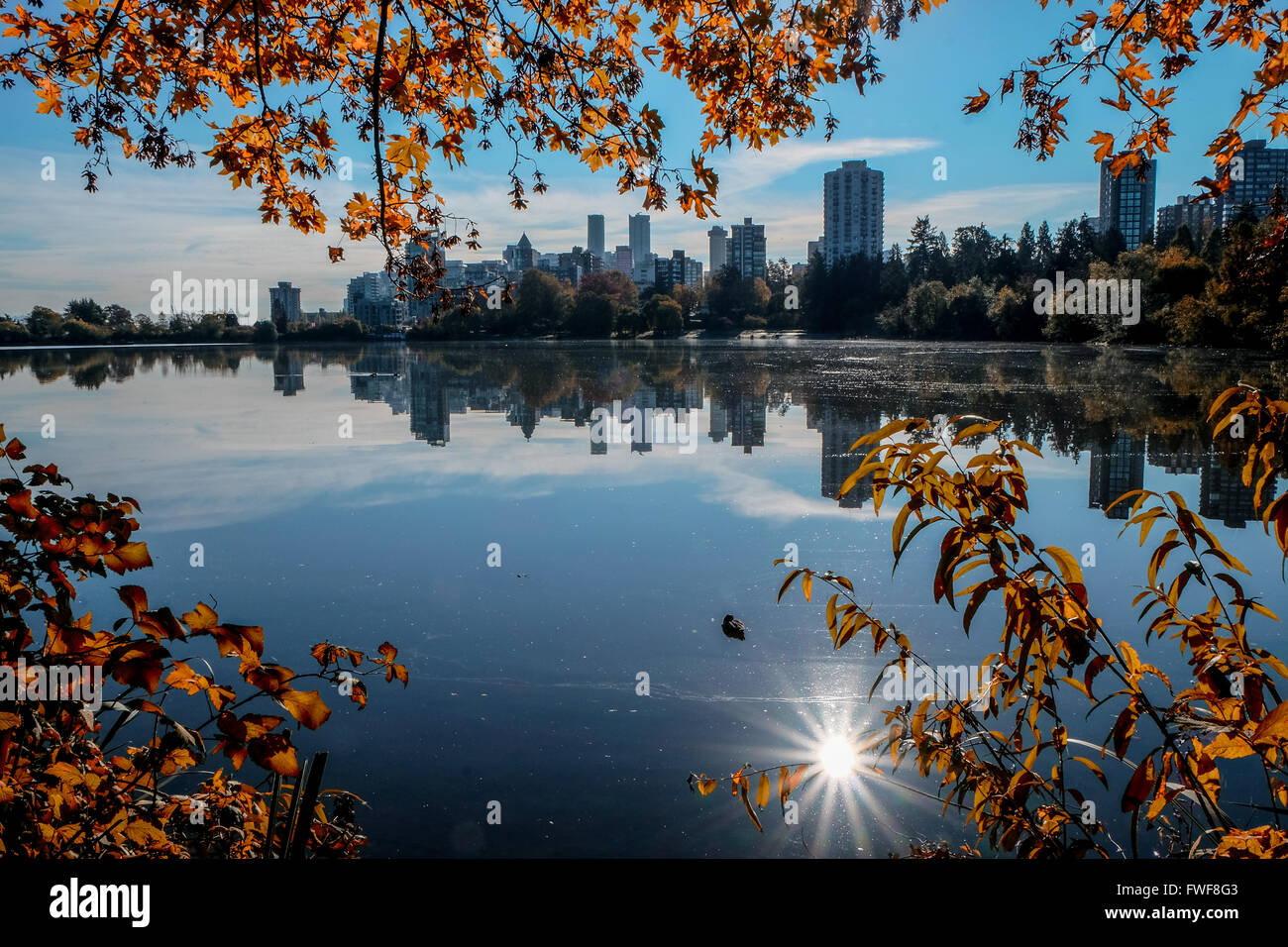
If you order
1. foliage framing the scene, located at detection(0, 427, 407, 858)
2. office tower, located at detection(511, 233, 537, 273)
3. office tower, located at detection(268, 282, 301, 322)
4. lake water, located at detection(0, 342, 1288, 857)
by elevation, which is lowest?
lake water, located at detection(0, 342, 1288, 857)

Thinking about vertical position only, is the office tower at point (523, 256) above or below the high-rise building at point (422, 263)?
above

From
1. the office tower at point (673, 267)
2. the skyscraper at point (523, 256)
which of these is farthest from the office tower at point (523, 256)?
the office tower at point (673, 267)

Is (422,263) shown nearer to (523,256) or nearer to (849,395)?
(849,395)

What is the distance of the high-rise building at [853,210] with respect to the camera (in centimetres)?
12988

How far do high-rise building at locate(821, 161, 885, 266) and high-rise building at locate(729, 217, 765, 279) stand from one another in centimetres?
1039

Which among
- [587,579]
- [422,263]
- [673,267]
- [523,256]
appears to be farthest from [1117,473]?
[673,267]

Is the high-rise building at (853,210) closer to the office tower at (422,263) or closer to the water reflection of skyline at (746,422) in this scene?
the water reflection of skyline at (746,422)

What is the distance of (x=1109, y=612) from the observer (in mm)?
5684

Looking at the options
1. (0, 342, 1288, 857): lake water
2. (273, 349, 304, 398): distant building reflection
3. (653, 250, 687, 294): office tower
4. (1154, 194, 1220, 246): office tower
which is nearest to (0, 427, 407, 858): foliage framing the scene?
(0, 342, 1288, 857): lake water

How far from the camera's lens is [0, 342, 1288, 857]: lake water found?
3807 mm

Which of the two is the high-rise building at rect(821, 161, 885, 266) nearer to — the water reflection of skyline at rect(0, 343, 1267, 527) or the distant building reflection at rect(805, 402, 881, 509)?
the water reflection of skyline at rect(0, 343, 1267, 527)

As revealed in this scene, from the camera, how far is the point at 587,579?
6637 millimetres

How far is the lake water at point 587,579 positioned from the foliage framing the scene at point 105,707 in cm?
147

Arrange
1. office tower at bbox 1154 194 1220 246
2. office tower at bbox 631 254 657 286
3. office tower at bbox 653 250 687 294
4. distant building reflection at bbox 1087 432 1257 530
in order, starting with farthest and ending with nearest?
office tower at bbox 631 254 657 286, office tower at bbox 653 250 687 294, office tower at bbox 1154 194 1220 246, distant building reflection at bbox 1087 432 1257 530
